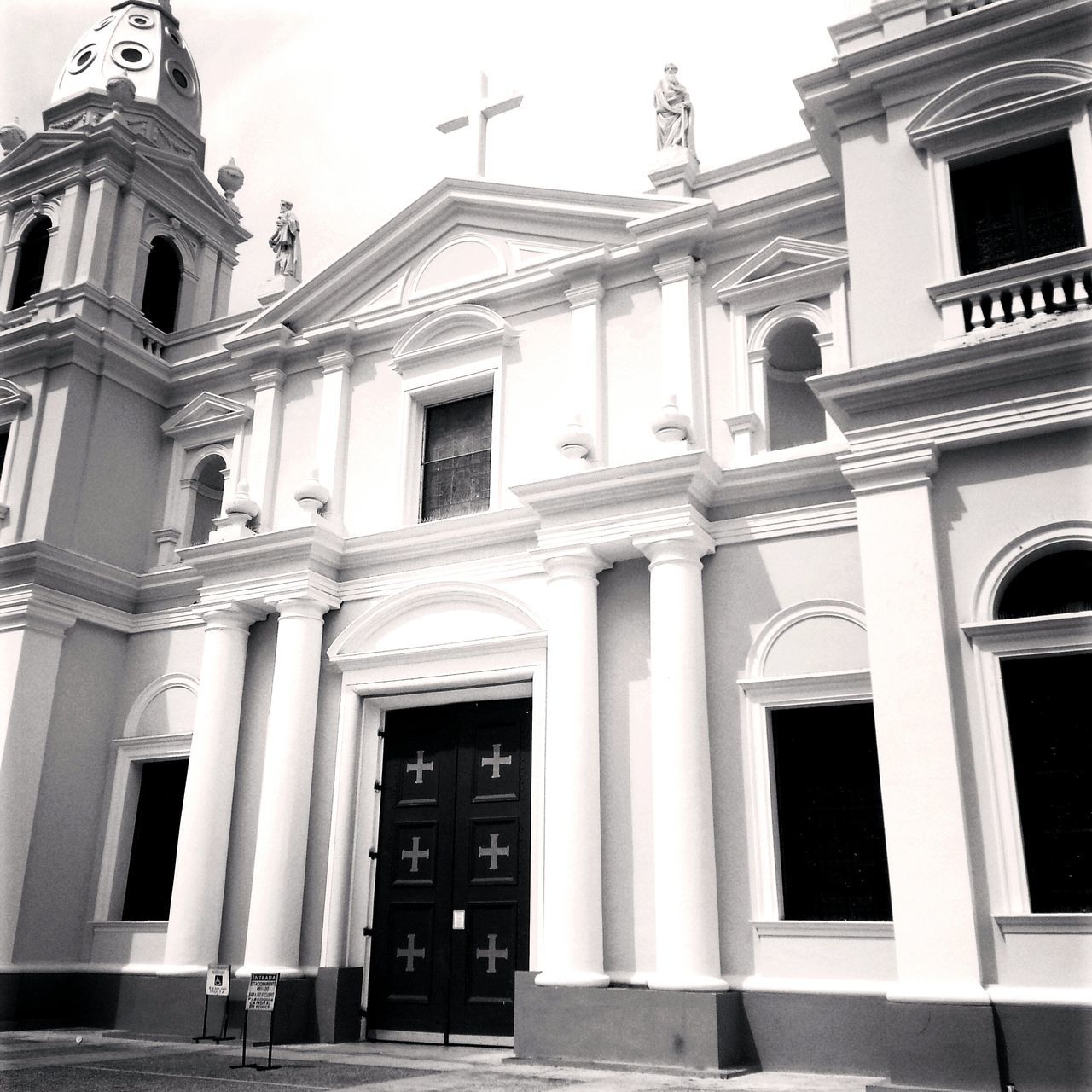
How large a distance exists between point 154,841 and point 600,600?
656 centimetres

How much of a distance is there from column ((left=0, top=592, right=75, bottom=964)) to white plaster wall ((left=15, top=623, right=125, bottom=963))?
0.10 m

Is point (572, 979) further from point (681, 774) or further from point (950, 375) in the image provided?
point (950, 375)

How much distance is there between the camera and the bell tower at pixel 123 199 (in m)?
16.0

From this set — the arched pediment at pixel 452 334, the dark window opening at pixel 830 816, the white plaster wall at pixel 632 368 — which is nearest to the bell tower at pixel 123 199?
the arched pediment at pixel 452 334

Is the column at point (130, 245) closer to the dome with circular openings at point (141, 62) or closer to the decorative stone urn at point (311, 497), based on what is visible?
the dome with circular openings at point (141, 62)

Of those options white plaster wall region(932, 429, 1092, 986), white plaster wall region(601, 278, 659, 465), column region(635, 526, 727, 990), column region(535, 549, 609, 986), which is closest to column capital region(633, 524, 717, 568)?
column region(635, 526, 727, 990)

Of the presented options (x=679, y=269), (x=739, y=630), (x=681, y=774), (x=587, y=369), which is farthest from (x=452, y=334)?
(x=681, y=774)

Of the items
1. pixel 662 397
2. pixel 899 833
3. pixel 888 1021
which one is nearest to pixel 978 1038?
pixel 888 1021

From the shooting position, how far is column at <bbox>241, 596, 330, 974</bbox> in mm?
11750

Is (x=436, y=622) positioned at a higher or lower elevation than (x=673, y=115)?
lower

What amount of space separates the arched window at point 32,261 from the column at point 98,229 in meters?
Result: 1.05

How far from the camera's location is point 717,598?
11.0 m

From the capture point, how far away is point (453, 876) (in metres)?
11.7

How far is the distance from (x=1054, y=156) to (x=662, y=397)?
424 cm
